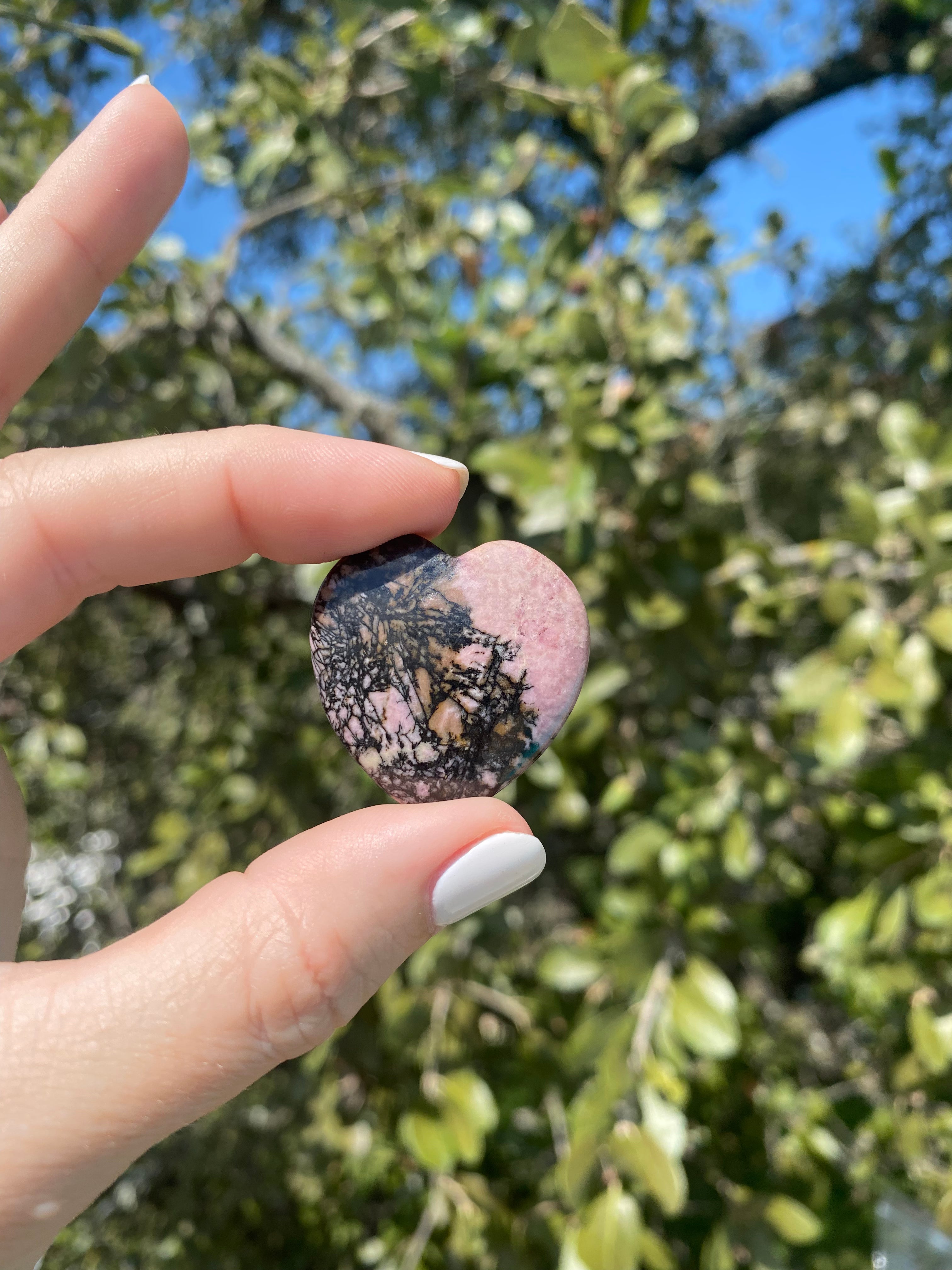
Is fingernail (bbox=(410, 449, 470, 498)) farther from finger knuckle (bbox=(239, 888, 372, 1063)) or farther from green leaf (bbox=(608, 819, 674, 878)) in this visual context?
green leaf (bbox=(608, 819, 674, 878))

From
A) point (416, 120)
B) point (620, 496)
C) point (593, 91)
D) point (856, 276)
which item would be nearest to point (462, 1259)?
point (620, 496)

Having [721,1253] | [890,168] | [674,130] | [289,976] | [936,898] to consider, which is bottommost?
[721,1253]

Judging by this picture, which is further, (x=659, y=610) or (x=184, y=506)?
(x=659, y=610)

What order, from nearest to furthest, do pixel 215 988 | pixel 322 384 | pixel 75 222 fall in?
pixel 215 988 → pixel 75 222 → pixel 322 384

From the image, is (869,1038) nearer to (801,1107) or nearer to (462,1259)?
(801,1107)

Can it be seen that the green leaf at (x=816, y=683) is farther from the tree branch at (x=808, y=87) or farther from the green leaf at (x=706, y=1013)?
the tree branch at (x=808, y=87)

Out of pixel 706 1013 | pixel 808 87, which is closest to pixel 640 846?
pixel 706 1013

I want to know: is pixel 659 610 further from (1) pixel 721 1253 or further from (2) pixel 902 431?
(1) pixel 721 1253
